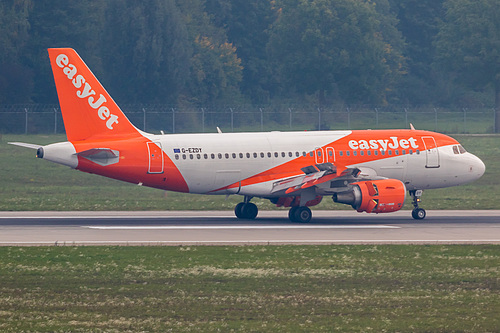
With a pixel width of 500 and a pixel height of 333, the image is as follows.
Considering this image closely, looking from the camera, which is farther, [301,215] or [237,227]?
[301,215]

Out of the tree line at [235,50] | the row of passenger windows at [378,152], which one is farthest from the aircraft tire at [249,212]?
the tree line at [235,50]

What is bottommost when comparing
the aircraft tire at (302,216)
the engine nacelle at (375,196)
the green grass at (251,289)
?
the green grass at (251,289)

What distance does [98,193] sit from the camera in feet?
179

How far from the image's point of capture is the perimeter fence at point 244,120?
78.9 metres

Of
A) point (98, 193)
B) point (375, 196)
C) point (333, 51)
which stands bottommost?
point (375, 196)

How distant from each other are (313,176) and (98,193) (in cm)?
2031

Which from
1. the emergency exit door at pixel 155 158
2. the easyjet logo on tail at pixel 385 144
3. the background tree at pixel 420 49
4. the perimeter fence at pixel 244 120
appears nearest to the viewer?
the emergency exit door at pixel 155 158

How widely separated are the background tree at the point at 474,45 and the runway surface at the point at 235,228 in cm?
5794

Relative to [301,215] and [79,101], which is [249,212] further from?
[79,101]

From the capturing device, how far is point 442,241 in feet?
102

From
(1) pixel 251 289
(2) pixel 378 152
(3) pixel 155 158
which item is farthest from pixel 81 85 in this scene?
(1) pixel 251 289

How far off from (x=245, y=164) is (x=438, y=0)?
308 ft

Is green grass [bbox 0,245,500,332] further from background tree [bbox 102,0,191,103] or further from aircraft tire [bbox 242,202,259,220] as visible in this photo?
background tree [bbox 102,0,191,103]

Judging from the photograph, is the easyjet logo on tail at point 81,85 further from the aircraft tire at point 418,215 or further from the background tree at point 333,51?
the background tree at point 333,51
